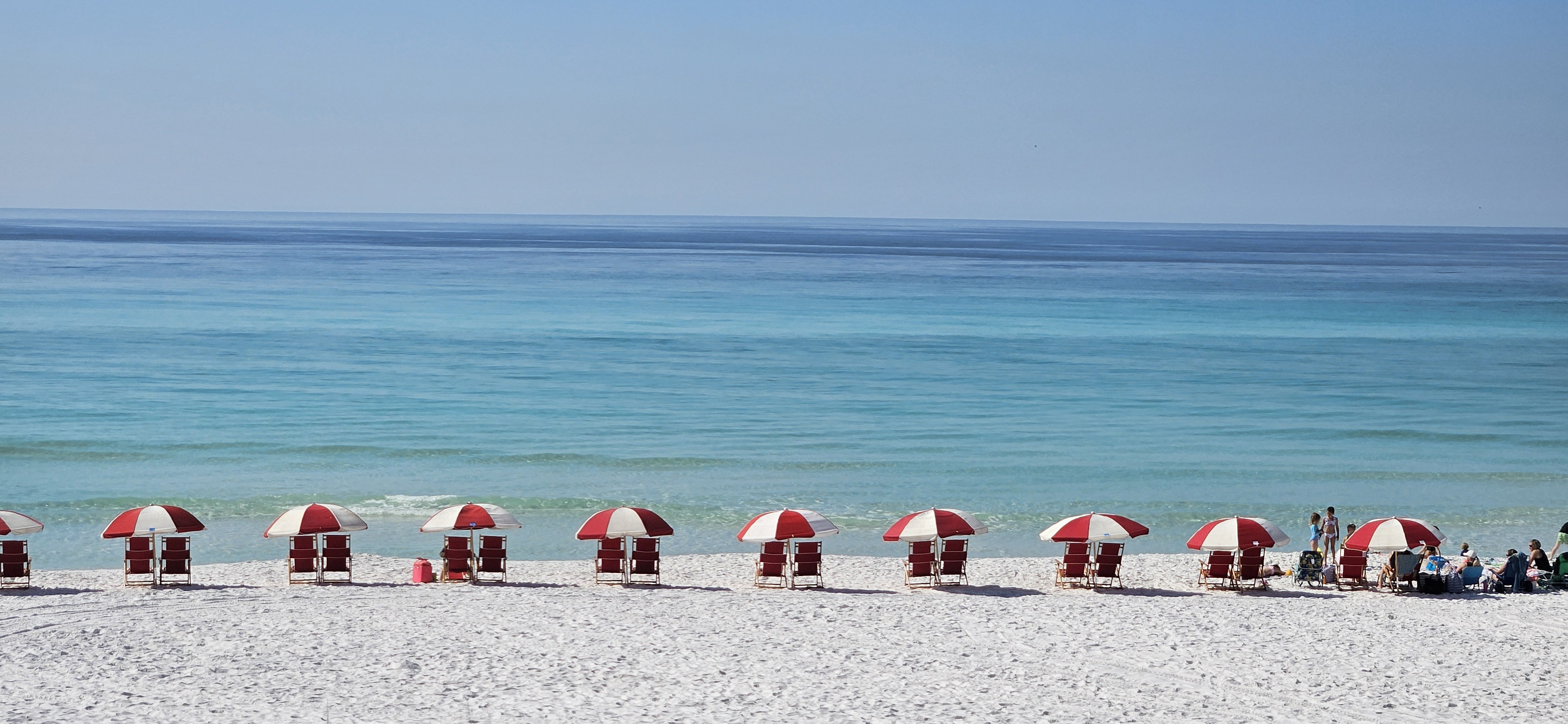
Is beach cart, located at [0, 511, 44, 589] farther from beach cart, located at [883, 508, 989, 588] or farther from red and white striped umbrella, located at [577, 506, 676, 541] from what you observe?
beach cart, located at [883, 508, 989, 588]

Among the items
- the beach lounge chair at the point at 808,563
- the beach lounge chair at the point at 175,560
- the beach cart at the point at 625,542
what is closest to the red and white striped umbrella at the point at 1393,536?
the beach lounge chair at the point at 808,563

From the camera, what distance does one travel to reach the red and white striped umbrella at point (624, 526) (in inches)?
622

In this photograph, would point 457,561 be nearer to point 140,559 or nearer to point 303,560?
point 303,560

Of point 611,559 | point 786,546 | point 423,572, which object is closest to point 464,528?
point 423,572

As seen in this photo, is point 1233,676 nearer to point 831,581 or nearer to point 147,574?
point 831,581

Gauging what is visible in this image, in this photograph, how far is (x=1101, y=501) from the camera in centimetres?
2306

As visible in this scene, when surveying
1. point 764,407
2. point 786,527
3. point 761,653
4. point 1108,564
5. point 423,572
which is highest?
point 764,407

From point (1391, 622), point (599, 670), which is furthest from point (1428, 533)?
point (599, 670)

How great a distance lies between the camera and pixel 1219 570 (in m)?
16.1

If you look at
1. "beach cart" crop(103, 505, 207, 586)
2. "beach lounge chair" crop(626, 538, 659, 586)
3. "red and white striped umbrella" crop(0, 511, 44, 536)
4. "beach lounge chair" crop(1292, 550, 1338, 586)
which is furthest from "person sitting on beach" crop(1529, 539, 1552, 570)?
"red and white striped umbrella" crop(0, 511, 44, 536)

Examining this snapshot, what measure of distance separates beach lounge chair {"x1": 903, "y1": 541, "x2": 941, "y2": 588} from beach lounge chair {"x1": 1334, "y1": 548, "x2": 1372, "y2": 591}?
5.12 m

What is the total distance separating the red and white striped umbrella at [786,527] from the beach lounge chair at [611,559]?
167 centimetres

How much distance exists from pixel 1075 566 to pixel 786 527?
3.75 metres

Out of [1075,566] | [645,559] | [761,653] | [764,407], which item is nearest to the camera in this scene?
[761,653]
